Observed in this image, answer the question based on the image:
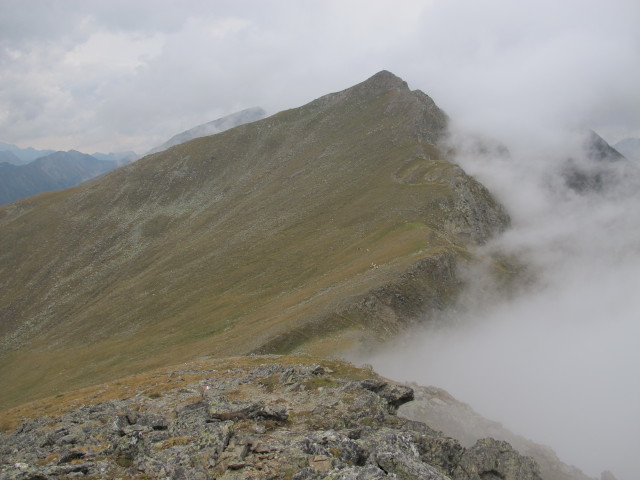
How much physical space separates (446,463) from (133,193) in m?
175

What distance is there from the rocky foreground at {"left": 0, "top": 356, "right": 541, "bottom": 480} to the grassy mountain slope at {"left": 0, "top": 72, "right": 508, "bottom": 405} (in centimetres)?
2398

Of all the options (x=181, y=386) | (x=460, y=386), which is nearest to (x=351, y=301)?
(x=460, y=386)

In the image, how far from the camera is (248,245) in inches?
4471

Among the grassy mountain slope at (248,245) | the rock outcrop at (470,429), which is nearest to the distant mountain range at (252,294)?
the rock outcrop at (470,429)

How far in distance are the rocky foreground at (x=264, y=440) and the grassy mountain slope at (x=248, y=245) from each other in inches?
944

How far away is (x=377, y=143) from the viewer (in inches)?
5719

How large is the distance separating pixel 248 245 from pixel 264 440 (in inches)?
3744

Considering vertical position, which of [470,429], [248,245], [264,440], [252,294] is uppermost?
[248,245]

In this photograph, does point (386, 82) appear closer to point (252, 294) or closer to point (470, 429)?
point (252, 294)

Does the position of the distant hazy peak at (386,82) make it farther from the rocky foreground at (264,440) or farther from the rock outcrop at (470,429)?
the rocky foreground at (264,440)

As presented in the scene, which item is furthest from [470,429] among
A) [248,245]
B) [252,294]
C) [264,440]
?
[248,245]

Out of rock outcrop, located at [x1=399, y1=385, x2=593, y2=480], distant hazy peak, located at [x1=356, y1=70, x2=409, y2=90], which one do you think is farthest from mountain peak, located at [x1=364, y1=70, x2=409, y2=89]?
rock outcrop, located at [x1=399, y1=385, x2=593, y2=480]

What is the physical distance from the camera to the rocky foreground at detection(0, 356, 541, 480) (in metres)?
17.2

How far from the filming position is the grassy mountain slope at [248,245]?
6912 cm
